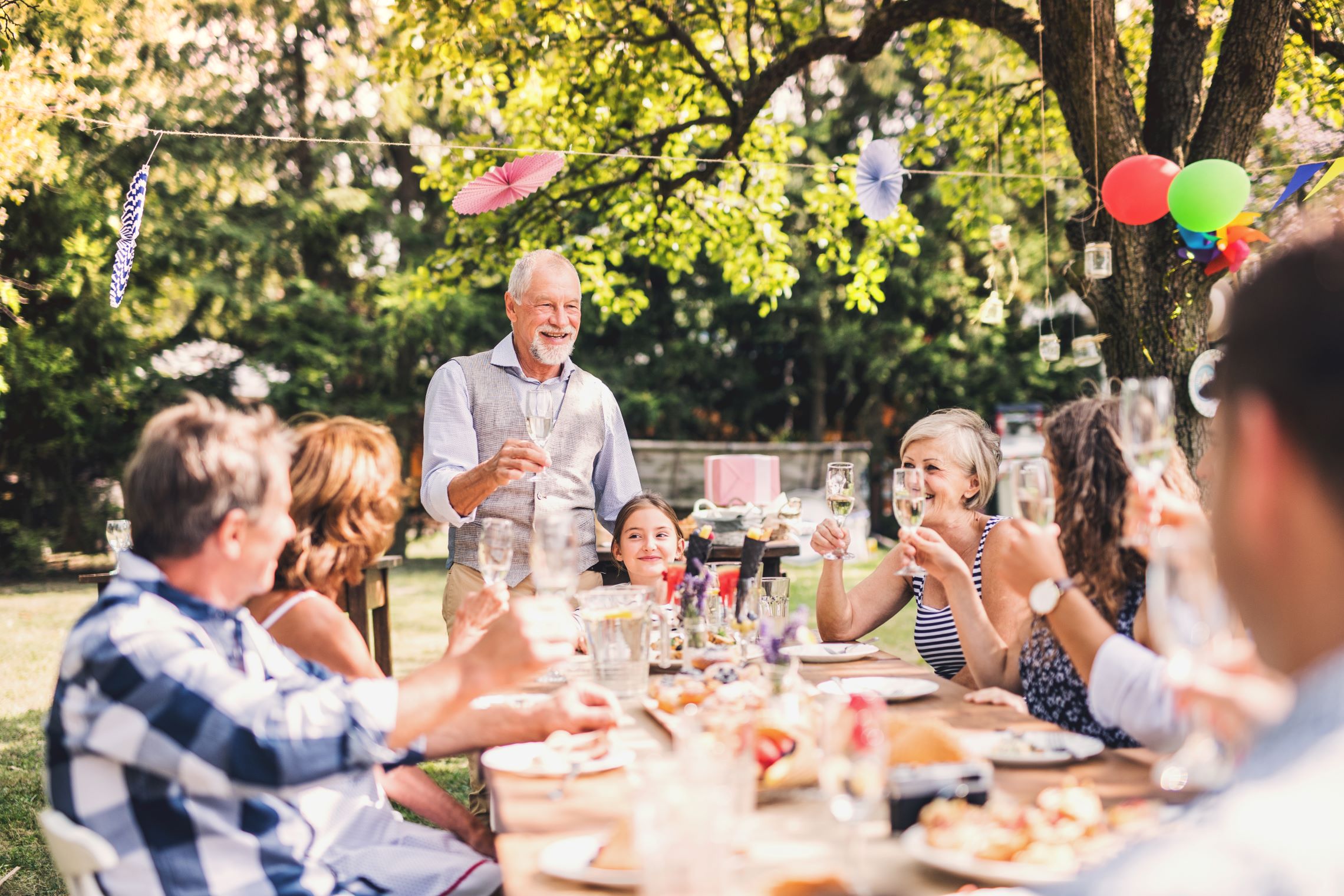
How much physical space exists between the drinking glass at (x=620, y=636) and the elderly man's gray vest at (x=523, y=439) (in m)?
1.39

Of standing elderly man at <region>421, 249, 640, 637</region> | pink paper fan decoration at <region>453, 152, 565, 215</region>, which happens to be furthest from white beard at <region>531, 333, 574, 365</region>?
pink paper fan decoration at <region>453, 152, 565, 215</region>

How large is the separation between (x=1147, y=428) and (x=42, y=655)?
8345 millimetres

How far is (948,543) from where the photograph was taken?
3.36 m

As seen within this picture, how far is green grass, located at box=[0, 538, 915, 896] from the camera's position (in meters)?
4.12

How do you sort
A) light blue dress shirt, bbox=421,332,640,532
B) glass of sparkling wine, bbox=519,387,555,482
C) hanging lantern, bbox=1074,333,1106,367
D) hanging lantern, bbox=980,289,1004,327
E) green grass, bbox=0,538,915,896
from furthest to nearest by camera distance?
hanging lantern, bbox=980,289,1004,327 < hanging lantern, bbox=1074,333,1106,367 < green grass, bbox=0,538,915,896 < light blue dress shirt, bbox=421,332,640,532 < glass of sparkling wine, bbox=519,387,555,482

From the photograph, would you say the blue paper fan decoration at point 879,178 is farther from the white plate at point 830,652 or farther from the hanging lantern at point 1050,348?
the white plate at point 830,652

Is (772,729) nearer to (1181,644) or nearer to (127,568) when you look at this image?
(1181,644)

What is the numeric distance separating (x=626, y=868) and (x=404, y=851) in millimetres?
877

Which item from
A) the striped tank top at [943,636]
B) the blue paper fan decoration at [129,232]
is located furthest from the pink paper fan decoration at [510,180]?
the striped tank top at [943,636]

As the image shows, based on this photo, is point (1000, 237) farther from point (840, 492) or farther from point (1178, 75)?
point (840, 492)

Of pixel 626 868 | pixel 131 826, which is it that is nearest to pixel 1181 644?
pixel 626 868

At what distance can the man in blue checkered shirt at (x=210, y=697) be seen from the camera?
1.40 metres

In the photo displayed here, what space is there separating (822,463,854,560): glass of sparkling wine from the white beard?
130 cm

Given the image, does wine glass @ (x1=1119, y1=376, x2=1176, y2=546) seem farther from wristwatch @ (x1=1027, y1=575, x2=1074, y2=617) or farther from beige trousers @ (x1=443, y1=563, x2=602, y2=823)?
beige trousers @ (x1=443, y1=563, x2=602, y2=823)
